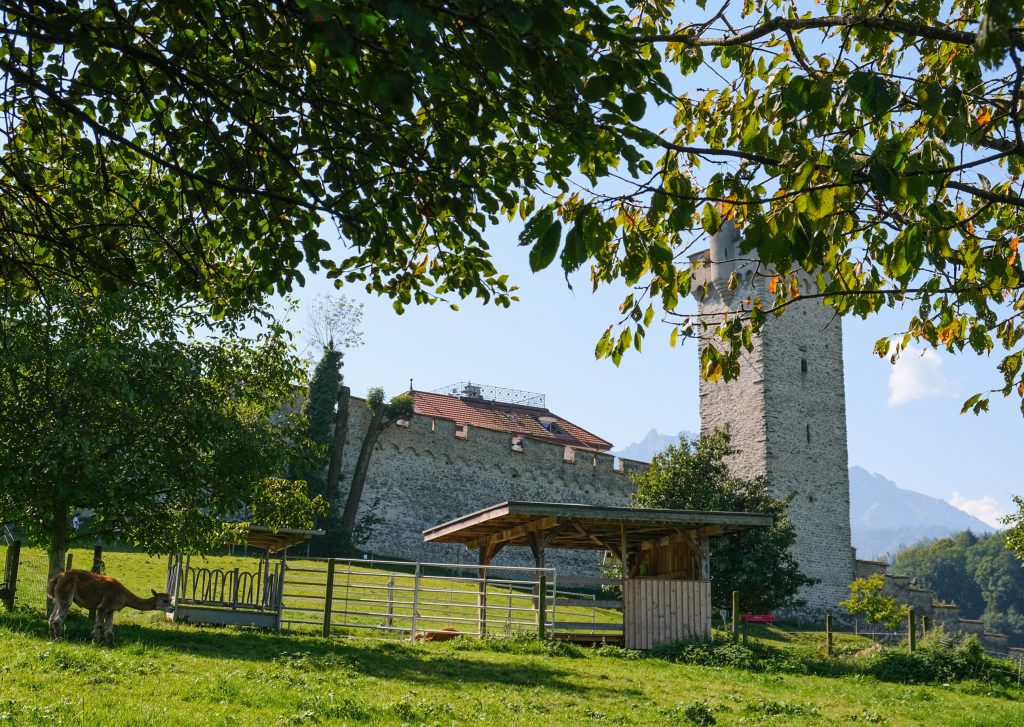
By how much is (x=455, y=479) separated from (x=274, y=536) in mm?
16838

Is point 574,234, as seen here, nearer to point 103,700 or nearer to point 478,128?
point 478,128

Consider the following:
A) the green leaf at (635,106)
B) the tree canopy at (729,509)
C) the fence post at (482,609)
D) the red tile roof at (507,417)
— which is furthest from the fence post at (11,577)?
the red tile roof at (507,417)

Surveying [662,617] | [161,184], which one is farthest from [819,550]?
[161,184]

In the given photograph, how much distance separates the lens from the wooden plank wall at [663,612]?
593 inches

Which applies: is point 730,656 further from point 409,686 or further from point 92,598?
point 92,598

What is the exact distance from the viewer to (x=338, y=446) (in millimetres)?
30672

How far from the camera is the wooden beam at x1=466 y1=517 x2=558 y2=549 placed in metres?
15.3

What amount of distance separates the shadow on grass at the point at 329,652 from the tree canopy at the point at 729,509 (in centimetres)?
1171

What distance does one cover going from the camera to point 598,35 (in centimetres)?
411

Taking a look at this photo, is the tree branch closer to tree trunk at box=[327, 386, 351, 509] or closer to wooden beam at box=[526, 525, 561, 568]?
wooden beam at box=[526, 525, 561, 568]

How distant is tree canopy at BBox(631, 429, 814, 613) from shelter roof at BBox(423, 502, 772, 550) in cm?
618

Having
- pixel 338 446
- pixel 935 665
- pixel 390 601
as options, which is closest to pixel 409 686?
pixel 390 601

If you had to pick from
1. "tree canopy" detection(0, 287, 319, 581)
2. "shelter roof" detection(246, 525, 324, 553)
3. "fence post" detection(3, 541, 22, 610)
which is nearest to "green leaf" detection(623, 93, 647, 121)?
"tree canopy" detection(0, 287, 319, 581)

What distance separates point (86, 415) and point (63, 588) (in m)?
3.20
